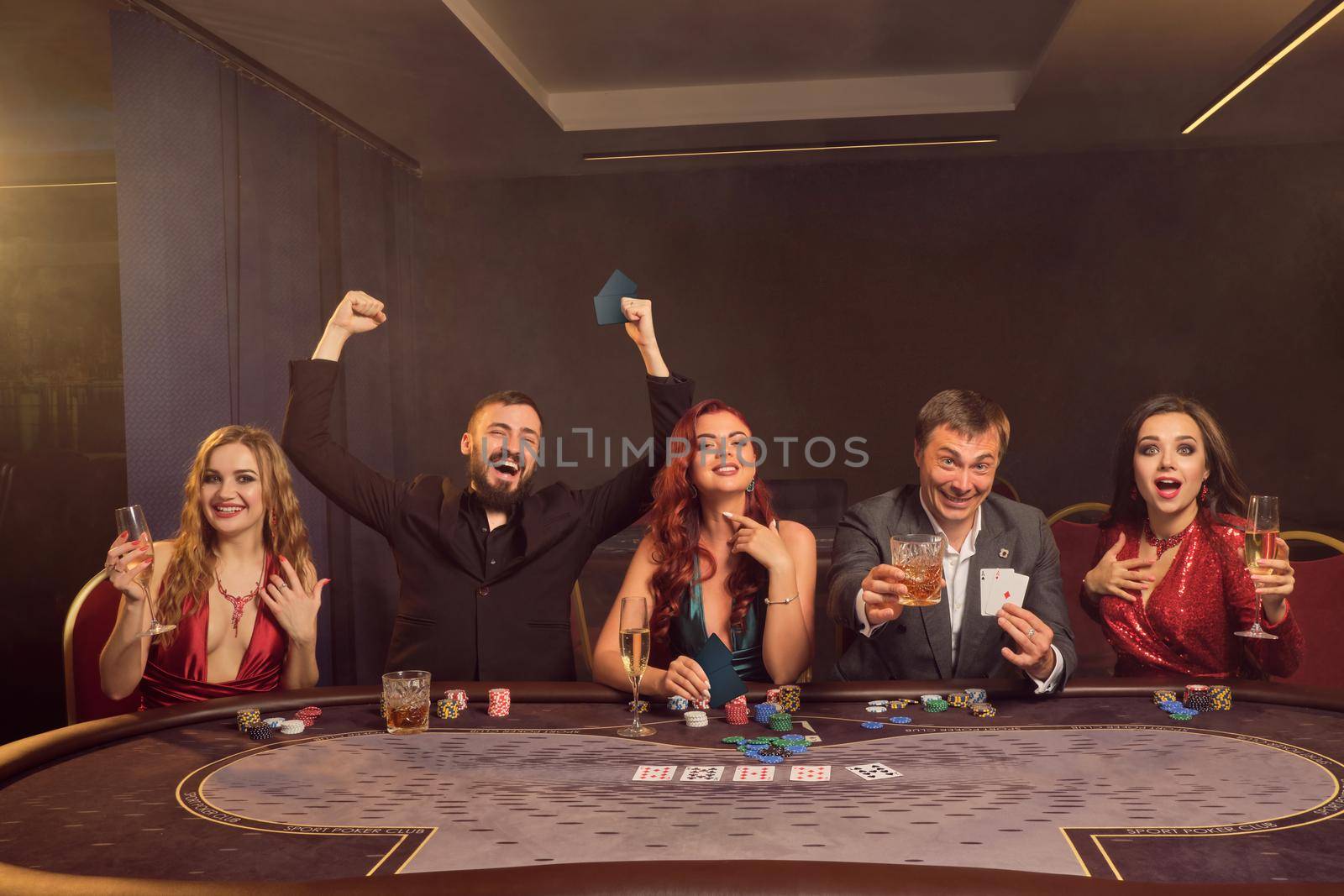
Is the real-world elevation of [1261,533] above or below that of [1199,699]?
above

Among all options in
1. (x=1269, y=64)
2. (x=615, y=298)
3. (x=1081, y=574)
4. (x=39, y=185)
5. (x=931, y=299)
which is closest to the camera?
(x=615, y=298)

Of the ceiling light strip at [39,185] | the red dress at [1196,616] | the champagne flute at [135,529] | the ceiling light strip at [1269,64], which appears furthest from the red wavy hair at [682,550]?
the ceiling light strip at [1269,64]

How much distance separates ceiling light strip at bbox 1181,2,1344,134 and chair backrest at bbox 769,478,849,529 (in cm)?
274

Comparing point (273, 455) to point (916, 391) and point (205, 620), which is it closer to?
point (205, 620)

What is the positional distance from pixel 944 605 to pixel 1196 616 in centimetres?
60

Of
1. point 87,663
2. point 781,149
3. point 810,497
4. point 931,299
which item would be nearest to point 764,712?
point 87,663

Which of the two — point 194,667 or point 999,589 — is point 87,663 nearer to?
point 194,667

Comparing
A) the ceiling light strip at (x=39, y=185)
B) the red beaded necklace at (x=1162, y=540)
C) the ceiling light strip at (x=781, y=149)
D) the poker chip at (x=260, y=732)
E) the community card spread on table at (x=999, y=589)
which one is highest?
the ceiling light strip at (x=781, y=149)

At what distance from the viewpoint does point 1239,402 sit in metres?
6.16

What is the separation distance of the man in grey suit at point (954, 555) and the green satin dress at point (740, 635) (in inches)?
7.1

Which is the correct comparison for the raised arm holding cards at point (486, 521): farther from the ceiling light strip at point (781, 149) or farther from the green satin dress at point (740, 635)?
the ceiling light strip at point (781, 149)

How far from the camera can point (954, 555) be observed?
7.47 feet

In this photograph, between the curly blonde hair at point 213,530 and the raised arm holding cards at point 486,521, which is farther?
the raised arm holding cards at point 486,521

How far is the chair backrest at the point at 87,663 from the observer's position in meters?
2.18
